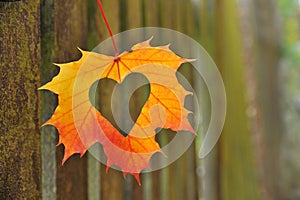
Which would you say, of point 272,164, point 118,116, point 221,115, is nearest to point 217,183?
point 221,115

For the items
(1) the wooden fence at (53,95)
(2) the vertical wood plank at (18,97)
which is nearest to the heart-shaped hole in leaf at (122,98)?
(1) the wooden fence at (53,95)

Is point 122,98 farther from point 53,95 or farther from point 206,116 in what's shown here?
point 206,116

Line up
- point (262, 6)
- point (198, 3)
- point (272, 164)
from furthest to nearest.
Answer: point (262, 6), point (272, 164), point (198, 3)

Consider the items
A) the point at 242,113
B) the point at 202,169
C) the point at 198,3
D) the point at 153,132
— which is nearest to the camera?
the point at 153,132

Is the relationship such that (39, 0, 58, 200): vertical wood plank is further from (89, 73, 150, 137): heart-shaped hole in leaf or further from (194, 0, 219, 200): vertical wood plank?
(194, 0, 219, 200): vertical wood plank

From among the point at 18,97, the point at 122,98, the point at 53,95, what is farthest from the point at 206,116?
the point at 18,97

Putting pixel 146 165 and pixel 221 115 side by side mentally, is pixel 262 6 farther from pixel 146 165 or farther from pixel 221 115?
pixel 146 165

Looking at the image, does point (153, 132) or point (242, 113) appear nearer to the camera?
point (153, 132)

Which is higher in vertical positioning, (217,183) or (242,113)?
(242,113)
